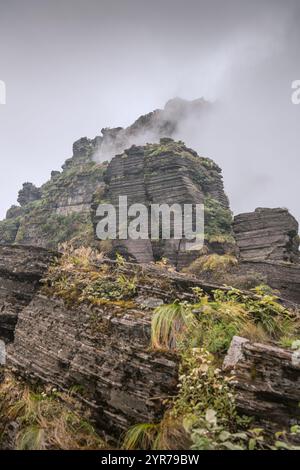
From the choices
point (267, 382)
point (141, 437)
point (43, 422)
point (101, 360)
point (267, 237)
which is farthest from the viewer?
point (267, 237)

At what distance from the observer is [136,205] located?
3419 centimetres

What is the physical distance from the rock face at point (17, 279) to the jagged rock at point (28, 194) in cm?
8657

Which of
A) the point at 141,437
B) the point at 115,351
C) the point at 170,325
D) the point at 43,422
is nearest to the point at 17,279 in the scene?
the point at 115,351

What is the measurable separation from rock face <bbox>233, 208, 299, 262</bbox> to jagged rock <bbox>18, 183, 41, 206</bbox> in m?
77.3

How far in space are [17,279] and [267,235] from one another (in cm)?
1748

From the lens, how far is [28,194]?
89.2m

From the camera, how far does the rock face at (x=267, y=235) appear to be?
20.4m

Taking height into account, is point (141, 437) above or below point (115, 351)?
below

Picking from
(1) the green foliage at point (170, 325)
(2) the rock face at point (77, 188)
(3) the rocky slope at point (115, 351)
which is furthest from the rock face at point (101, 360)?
(2) the rock face at point (77, 188)

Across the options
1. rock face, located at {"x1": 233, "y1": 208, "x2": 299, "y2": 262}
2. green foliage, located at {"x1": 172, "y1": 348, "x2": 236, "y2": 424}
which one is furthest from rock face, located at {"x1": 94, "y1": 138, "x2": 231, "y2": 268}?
green foliage, located at {"x1": 172, "y1": 348, "x2": 236, "y2": 424}

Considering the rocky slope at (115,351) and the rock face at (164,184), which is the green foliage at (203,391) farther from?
the rock face at (164,184)

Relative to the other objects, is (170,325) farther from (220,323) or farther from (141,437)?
(141,437)
